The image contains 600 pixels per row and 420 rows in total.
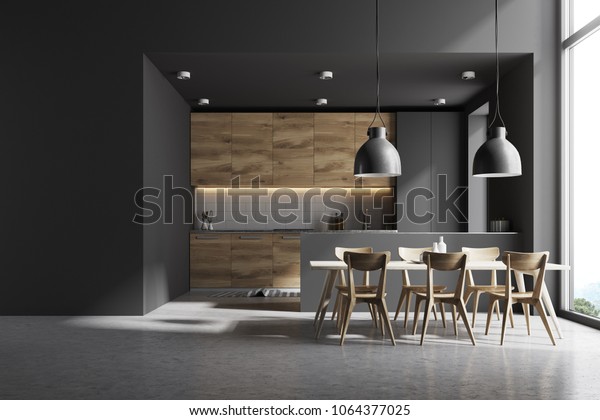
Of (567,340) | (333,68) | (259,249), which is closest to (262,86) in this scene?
(333,68)

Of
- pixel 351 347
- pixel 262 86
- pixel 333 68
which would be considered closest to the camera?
pixel 351 347

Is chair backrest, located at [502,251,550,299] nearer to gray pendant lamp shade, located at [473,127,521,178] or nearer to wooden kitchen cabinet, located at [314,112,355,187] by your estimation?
gray pendant lamp shade, located at [473,127,521,178]

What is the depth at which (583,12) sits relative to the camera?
6.46 meters

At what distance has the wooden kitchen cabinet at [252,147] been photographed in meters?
9.74

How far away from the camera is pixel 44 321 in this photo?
21.0 ft

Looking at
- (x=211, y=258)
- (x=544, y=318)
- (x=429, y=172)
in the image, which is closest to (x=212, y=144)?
(x=211, y=258)

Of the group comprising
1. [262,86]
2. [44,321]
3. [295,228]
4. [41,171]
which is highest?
[262,86]

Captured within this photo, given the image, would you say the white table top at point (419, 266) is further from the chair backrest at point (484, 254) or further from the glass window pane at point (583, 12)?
the glass window pane at point (583, 12)

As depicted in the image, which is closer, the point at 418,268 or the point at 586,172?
the point at 418,268

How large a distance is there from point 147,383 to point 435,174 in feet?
23.2

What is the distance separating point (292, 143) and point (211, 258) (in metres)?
2.33

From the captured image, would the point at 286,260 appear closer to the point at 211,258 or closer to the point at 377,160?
the point at 211,258

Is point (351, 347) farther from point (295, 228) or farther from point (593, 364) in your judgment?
point (295, 228)
